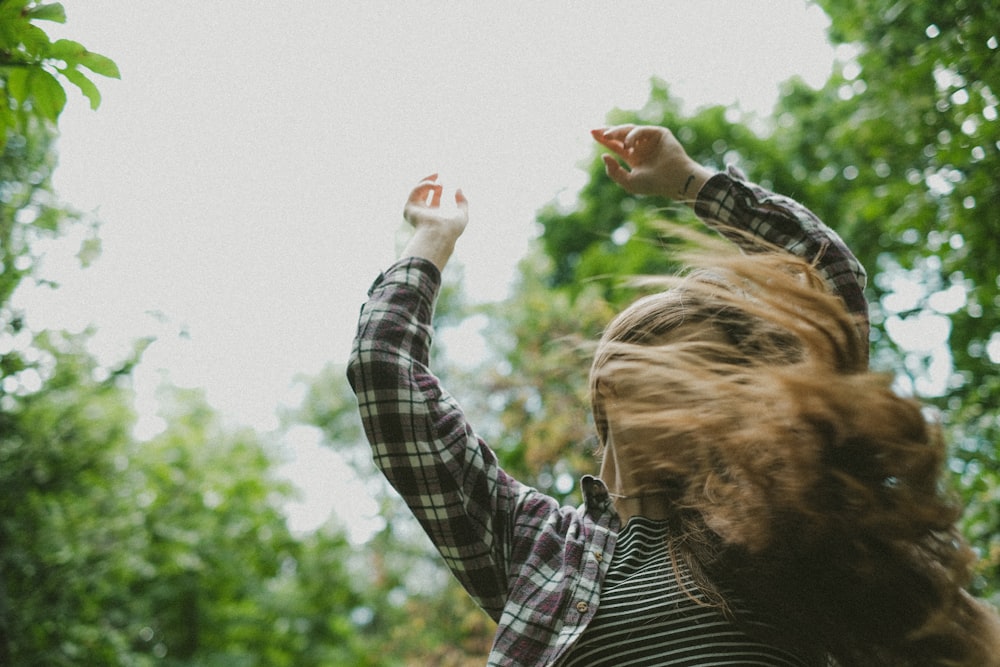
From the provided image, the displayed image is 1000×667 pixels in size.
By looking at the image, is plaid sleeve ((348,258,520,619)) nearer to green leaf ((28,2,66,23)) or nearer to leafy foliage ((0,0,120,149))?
leafy foliage ((0,0,120,149))

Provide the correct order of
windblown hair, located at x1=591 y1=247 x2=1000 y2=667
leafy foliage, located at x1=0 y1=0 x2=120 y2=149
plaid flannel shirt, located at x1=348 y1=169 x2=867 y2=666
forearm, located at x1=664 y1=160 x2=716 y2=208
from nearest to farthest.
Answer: windblown hair, located at x1=591 y1=247 x2=1000 y2=667, plaid flannel shirt, located at x1=348 y1=169 x2=867 y2=666, leafy foliage, located at x1=0 y1=0 x2=120 y2=149, forearm, located at x1=664 y1=160 x2=716 y2=208

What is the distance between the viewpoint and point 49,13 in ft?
5.18

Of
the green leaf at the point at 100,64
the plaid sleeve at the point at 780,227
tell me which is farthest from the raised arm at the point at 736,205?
the green leaf at the point at 100,64

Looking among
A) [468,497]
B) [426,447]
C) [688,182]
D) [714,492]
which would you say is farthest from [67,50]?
[714,492]

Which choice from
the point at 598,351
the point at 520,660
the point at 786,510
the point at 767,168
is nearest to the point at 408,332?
the point at 598,351

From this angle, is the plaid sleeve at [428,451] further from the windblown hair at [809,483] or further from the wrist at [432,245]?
the windblown hair at [809,483]

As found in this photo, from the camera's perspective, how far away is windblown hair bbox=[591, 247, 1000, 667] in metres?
1.21

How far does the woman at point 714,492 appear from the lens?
1216 millimetres

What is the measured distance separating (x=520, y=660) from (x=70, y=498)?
6.07 m

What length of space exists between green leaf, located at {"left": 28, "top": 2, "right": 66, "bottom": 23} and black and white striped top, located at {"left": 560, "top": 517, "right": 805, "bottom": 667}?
153 cm

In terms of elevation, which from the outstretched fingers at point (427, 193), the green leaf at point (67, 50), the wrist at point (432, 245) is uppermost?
the green leaf at point (67, 50)

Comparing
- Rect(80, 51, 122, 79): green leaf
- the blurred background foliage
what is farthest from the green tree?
Rect(80, 51, 122, 79): green leaf

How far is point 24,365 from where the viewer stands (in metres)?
4.45

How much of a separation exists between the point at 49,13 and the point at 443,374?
26.7 feet
